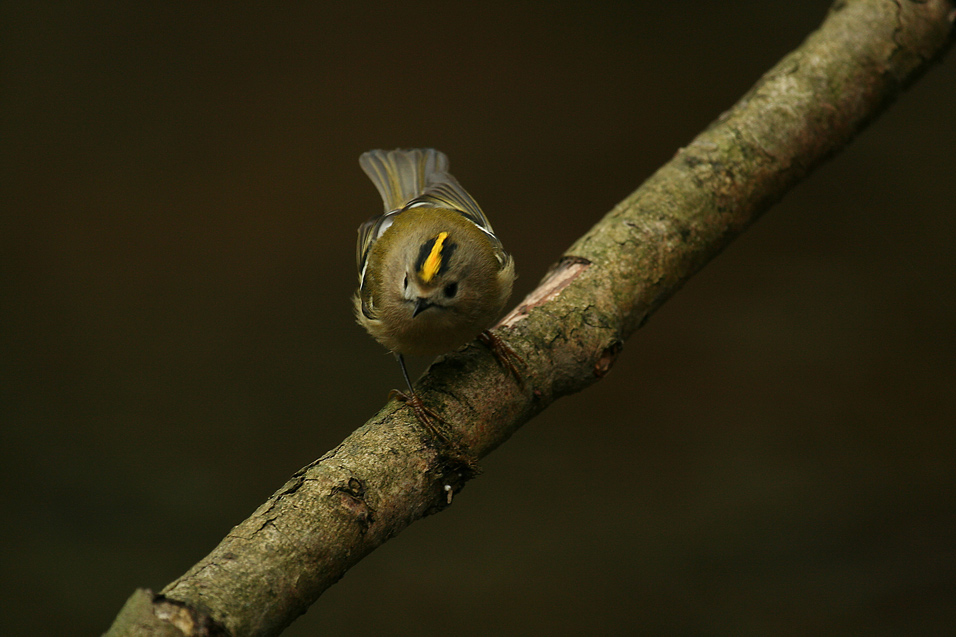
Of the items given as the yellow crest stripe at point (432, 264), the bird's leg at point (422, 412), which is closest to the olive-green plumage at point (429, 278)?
the yellow crest stripe at point (432, 264)

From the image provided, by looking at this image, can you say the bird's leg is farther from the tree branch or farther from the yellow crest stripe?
the yellow crest stripe

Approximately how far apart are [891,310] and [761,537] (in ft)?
5.05

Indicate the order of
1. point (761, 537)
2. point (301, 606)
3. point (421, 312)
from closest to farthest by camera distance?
point (301, 606) → point (421, 312) → point (761, 537)

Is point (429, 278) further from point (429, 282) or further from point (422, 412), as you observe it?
point (422, 412)

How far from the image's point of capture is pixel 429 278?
2021 millimetres

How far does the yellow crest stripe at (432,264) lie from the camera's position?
6.66ft

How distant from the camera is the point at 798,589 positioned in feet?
12.7

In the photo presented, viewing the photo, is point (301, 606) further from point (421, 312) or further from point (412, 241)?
point (412, 241)

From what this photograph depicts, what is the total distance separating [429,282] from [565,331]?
0.40 m

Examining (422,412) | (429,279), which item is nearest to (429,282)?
(429,279)

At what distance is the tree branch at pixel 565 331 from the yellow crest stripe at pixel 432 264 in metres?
0.24

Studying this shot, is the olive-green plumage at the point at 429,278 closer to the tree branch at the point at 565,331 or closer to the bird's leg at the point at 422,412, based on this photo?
the tree branch at the point at 565,331

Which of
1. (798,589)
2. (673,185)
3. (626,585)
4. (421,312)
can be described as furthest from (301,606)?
(798,589)

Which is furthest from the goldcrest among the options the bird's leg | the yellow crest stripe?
the bird's leg
